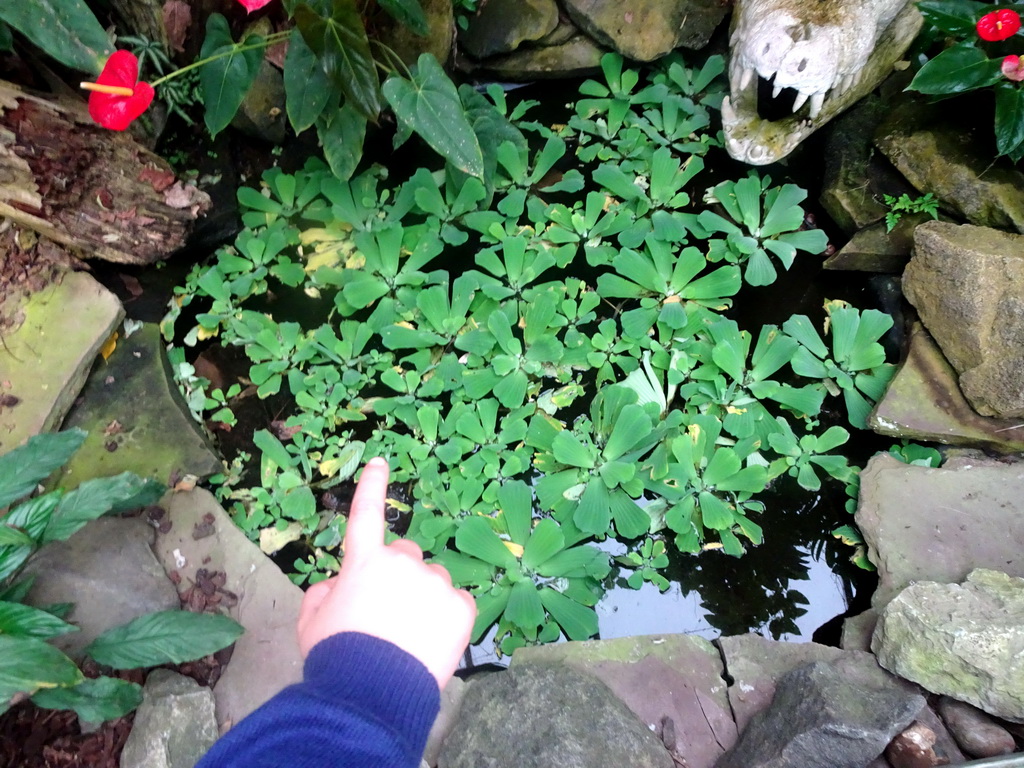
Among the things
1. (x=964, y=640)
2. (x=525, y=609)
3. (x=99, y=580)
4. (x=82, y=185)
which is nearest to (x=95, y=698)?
(x=99, y=580)

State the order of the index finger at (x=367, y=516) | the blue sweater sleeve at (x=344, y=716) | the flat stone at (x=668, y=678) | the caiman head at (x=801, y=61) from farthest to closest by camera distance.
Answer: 1. the caiman head at (x=801, y=61)
2. the flat stone at (x=668, y=678)
3. the index finger at (x=367, y=516)
4. the blue sweater sleeve at (x=344, y=716)

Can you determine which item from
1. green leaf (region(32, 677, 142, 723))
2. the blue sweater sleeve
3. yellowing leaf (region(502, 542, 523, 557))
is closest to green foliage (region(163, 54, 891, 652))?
yellowing leaf (region(502, 542, 523, 557))

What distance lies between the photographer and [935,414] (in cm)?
162

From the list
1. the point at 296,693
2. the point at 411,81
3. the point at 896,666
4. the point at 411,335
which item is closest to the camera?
the point at 296,693

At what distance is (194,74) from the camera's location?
1947 mm

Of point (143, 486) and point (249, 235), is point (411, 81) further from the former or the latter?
point (143, 486)

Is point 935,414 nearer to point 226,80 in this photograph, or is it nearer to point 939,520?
point 939,520

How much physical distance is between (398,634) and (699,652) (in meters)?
0.83

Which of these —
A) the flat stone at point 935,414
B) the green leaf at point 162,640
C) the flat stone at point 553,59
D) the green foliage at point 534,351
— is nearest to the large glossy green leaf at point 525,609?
the green foliage at point 534,351

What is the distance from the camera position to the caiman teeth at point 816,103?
174cm

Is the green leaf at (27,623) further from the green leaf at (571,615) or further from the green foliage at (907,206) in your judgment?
the green foliage at (907,206)

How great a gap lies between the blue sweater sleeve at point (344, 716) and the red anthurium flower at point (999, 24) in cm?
181

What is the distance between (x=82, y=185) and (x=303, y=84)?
2.22 feet

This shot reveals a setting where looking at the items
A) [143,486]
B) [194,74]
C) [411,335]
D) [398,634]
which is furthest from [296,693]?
[194,74]
